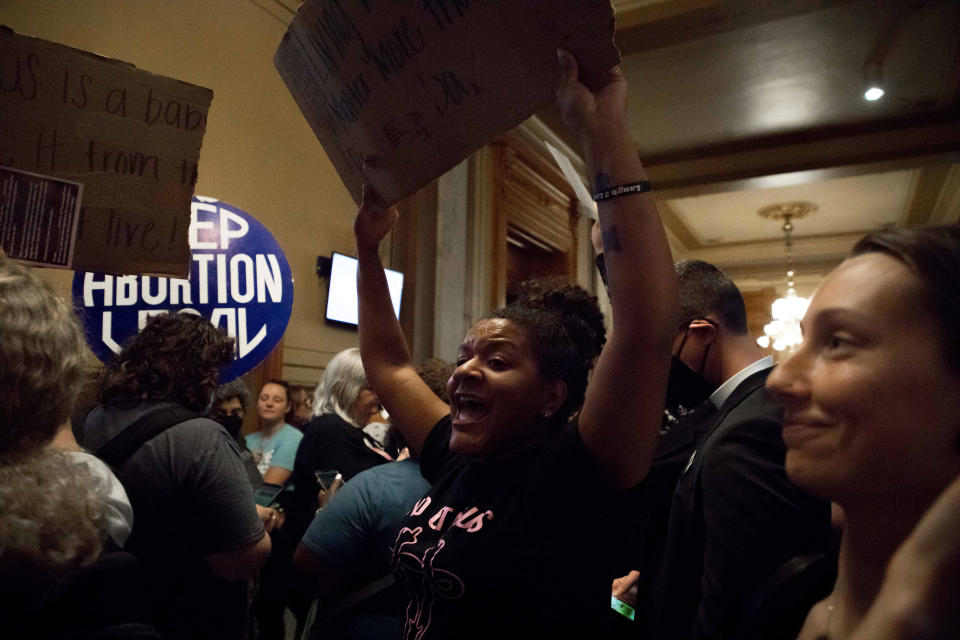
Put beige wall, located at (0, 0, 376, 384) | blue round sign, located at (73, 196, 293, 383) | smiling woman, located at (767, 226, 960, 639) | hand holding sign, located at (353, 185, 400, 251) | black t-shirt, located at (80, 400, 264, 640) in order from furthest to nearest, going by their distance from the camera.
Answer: beige wall, located at (0, 0, 376, 384) → blue round sign, located at (73, 196, 293, 383) → black t-shirt, located at (80, 400, 264, 640) → hand holding sign, located at (353, 185, 400, 251) → smiling woman, located at (767, 226, 960, 639)

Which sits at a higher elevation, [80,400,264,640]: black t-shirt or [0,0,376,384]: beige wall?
[0,0,376,384]: beige wall

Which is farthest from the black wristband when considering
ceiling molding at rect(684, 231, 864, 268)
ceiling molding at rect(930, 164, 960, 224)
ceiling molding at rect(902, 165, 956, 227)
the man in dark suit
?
ceiling molding at rect(684, 231, 864, 268)

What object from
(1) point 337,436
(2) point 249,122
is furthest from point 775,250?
(1) point 337,436

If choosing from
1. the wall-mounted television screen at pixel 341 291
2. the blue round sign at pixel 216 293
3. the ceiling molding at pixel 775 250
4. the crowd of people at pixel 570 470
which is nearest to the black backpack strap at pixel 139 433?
the crowd of people at pixel 570 470

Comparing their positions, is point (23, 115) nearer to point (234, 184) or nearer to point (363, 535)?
point (363, 535)

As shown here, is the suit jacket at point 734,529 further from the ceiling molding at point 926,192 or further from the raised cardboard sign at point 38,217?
the ceiling molding at point 926,192

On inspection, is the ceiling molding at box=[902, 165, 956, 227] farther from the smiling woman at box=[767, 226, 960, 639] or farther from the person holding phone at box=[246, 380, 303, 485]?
the smiling woman at box=[767, 226, 960, 639]

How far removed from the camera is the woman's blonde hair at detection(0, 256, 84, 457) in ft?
2.76

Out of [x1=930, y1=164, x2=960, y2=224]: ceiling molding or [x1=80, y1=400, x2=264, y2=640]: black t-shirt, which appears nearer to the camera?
[x1=80, y1=400, x2=264, y2=640]: black t-shirt

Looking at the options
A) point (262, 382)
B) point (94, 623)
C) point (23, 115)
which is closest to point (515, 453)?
point (94, 623)

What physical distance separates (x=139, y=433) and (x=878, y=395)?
1.56 meters

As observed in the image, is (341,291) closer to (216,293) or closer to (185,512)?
(216,293)

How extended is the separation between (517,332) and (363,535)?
A: 782 mm

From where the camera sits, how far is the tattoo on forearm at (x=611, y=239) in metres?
0.93
